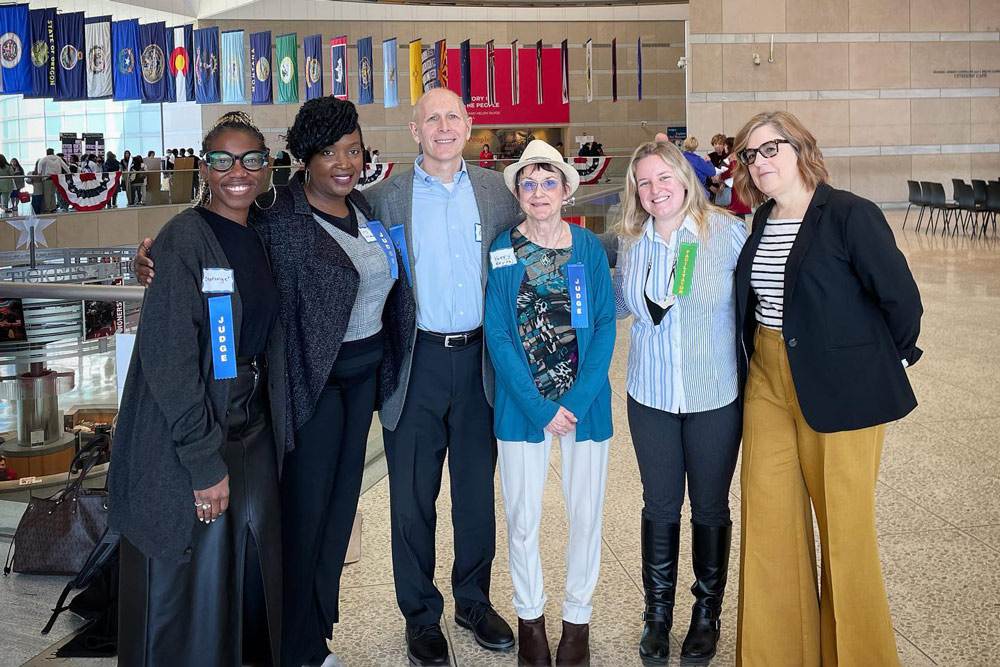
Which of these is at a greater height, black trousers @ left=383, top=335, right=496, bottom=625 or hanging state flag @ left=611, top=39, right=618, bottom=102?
hanging state flag @ left=611, top=39, right=618, bottom=102

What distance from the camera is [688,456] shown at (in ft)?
10.6

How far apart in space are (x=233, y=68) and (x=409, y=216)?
2418 cm

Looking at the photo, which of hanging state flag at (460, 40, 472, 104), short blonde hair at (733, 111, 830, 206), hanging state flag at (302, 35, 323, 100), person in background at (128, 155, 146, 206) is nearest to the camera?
short blonde hair at (733, 111, 830, 206)

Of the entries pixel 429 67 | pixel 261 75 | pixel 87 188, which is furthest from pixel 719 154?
pixel 261 75

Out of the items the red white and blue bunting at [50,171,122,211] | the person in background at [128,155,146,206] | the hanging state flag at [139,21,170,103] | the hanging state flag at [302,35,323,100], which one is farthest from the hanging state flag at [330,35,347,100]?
the red white and blue bunting at [50,171,122,211]

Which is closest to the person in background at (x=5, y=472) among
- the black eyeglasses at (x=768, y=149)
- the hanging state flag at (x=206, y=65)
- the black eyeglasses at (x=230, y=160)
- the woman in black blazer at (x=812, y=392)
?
the black eyeglasses at (x=230, y=160)

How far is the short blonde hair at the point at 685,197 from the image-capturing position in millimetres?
3092

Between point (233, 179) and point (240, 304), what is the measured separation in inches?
14.2

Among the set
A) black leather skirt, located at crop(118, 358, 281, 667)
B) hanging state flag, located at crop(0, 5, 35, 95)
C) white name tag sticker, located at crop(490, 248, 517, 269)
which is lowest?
black leather skirt, located at crop(118, 358, 281, 667)

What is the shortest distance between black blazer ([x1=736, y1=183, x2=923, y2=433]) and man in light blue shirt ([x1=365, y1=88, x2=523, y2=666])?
3.48 feet

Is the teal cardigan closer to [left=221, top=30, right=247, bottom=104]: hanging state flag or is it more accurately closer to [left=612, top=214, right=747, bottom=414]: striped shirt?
[left=612, top=214, right=747, bottom=414]: striped shirt

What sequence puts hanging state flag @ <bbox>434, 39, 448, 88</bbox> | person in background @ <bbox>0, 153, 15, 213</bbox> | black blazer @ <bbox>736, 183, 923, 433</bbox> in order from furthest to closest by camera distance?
1. hanging state flag @ <bbox>434, 39, 448, 88</bbox>
2. person in background @ <bbox>0, 153, 15, 213</bbox>
3. black blazer @ <bbox>736, 183, 923, 433</bbox>

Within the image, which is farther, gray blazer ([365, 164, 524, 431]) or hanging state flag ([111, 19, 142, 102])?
hanging state flag ([111, 19, 142, 102])

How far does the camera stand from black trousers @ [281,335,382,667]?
304 centimetres
